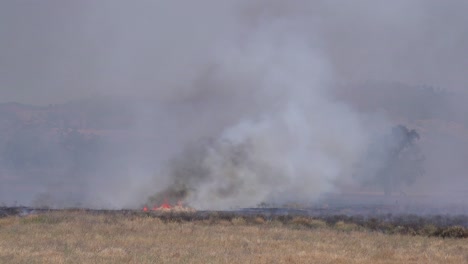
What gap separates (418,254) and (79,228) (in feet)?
58.7

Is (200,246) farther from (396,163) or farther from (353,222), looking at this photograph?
(396,163)

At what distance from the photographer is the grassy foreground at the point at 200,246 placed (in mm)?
25500

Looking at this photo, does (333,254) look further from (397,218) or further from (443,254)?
(397,218)

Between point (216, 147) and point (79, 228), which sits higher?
point (216, 147)

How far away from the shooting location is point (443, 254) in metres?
28.3

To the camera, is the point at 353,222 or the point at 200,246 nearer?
the point at 200,246

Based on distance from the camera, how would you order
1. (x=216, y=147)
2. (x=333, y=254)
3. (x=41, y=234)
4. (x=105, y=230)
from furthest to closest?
(x=216, y=147)
(x=105, y=230)
(x=41, y=234)
(x=333, y=254)

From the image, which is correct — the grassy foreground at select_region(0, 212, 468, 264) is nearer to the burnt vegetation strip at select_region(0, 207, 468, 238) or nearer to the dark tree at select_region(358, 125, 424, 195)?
the burnt vegetation strip at select_region(0, 207, 468, 238)

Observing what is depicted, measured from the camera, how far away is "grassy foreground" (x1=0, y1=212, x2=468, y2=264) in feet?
83.7

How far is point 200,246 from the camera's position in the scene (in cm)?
2956

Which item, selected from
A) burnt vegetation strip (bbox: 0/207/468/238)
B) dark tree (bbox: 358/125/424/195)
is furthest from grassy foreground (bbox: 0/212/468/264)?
dark tree (bbox: 358/125/424/195)

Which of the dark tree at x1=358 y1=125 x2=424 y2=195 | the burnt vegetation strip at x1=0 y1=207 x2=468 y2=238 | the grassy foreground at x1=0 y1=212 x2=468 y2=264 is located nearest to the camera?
the grassy foreground at x1=0 y1=212 x2=468 y2=264

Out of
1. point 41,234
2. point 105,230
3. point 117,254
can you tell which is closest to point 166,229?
point 105,230

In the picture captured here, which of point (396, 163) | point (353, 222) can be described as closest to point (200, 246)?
point (353, 222)
